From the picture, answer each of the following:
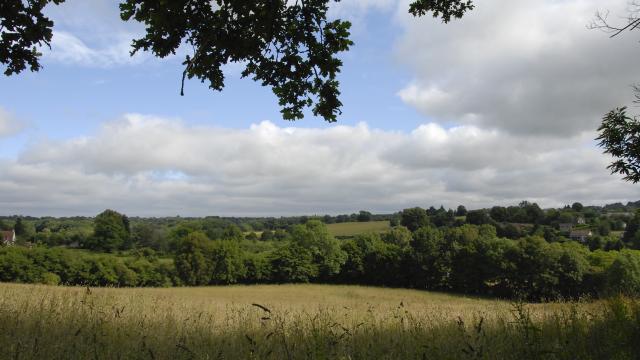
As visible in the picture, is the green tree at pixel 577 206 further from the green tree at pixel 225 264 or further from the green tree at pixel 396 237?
the green tree at pixel 225 264

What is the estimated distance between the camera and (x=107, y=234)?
3809 inches

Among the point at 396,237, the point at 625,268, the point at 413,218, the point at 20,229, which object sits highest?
the point at 413,218

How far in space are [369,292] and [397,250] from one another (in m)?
14.7

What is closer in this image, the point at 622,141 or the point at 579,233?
the point at 622,141

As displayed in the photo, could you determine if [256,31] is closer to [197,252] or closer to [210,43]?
[210,43]

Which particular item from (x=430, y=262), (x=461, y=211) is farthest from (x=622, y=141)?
(x=461, y=211)

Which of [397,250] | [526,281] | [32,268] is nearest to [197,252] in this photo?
[32,268]

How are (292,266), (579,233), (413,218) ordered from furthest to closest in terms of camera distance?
1. (413,218)
2. (579,233)
3. (292,266)

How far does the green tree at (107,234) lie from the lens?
316ft

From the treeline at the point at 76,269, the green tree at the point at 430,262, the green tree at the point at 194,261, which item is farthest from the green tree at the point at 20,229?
the green tree at the point at 430,262

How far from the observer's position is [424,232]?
251ft

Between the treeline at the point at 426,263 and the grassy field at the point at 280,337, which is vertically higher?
the grassy field at the point at 280,337

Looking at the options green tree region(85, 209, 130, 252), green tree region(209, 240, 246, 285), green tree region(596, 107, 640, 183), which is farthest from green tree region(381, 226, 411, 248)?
green tree region(596, 107, 640, 183)

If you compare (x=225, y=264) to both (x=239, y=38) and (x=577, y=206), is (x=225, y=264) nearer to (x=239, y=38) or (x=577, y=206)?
(x=239, y=38)
